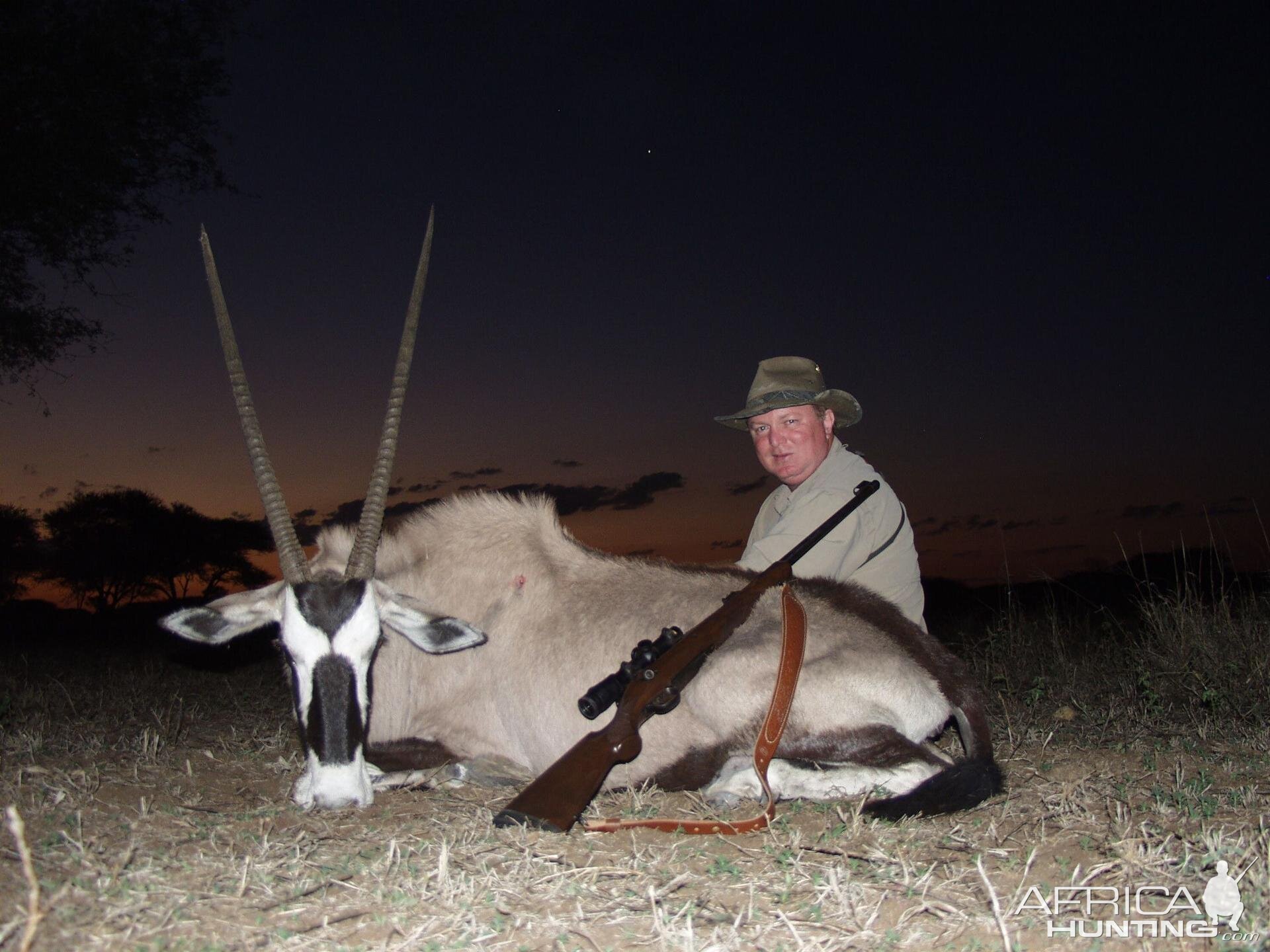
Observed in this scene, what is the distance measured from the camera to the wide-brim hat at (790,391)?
4.70m

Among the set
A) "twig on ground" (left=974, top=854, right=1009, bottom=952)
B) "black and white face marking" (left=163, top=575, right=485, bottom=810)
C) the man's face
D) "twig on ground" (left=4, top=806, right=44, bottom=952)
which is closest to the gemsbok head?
"black and white face marking" (left=163, top=575, right=485, bottom=810)

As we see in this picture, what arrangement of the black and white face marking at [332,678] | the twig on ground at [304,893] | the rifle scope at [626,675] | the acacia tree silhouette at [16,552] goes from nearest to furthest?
the twig on ground at [304,893], the rifle scope at [626,675], the black and white face marking at [332,678], the acacia tree silhouette at [16,552]

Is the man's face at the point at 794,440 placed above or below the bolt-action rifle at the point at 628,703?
above

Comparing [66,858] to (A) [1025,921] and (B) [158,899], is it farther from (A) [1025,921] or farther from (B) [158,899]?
Answer: (A) [1025,921]

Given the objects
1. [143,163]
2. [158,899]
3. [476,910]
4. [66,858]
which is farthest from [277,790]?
[143,163]

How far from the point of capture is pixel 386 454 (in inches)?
155

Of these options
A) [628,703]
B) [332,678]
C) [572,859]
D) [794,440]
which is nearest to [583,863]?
[572,859]

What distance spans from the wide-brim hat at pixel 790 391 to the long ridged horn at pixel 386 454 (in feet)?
5.57

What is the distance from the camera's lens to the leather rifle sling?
2896mm

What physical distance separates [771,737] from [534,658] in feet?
3.88

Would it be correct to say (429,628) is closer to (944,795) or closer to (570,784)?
(570,784)

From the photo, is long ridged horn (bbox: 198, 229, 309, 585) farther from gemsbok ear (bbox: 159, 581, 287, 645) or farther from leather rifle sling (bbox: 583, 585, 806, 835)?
leather rifle sling (bbox: 583, 585, 806, 835)

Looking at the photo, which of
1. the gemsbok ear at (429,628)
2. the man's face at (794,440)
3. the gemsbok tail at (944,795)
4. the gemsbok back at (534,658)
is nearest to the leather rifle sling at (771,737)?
the gemsbok back at (534,658)

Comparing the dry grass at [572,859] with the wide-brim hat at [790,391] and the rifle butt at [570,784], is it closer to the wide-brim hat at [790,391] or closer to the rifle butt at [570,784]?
the rifle butt at [570,784]
